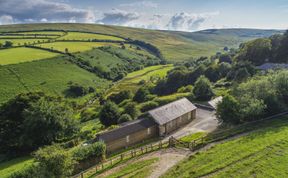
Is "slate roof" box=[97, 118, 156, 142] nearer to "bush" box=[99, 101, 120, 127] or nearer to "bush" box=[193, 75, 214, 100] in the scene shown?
"bush" box=[99, 101, 120, 127]

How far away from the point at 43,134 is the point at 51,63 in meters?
84.4

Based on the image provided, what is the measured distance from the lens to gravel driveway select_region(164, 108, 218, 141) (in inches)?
1670

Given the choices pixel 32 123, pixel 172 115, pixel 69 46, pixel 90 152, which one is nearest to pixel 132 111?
pixel 172 115

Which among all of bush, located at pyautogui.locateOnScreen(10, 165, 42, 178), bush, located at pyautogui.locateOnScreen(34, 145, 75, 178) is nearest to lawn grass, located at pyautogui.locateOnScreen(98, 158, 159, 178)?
bush, located at pyautogui.locateOnScreen(34, 145, 75, 178)

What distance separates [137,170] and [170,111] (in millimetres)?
19668

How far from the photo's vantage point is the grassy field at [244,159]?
23.8 m

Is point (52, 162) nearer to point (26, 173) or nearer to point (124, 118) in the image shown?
point (26, 173)

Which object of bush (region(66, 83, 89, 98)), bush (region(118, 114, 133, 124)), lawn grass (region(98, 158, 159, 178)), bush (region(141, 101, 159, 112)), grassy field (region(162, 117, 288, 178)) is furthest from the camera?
bush (region(66, 83, 89, 98))

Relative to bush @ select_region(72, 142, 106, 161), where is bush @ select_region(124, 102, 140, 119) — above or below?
below

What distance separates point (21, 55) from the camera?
397ft

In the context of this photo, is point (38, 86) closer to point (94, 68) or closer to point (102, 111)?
point (94, 68)

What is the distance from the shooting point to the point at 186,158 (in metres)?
29.5

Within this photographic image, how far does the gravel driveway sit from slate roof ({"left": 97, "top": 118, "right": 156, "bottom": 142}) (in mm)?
3995

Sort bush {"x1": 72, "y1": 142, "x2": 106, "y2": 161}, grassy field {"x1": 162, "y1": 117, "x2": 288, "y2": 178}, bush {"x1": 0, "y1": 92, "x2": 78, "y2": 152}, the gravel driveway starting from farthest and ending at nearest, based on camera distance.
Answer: bush {"x1": 0, "y1": 92, "x2": 78, "y2": 152} → the gravel driveway → bush {"x1": 72, "y1": 142, "x2": 106, "y2": 161} → grassy field {"x1": 162, "y1": 117, "x2": 288, "y2": 178}
